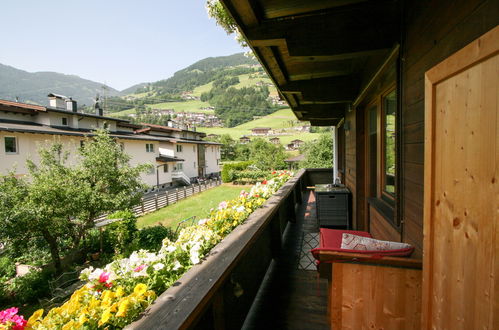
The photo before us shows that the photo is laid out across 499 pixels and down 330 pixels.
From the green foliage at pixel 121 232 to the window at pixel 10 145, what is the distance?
7717mm

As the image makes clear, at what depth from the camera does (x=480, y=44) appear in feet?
2.85

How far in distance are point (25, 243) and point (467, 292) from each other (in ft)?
39.7

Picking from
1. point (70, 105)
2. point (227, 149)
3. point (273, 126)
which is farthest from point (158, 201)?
point (273, 126)

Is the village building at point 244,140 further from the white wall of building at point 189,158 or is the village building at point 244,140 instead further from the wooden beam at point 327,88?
the wooden beam at point 327,88

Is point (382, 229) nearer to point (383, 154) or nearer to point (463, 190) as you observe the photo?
point (383, 154)

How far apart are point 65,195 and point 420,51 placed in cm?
1148

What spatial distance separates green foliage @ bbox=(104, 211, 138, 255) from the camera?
10.4 metres

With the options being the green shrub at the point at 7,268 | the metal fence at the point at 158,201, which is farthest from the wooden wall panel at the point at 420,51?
the metal fence at the point at 158,201

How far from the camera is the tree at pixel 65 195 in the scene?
346 inches

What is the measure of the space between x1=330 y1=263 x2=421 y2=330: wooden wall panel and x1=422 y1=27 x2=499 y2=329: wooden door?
15 cm

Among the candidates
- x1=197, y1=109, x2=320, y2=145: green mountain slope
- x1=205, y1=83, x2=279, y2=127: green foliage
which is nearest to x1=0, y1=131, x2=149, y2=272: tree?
x1=197, y1=109, x2=320, y2=145: green mountain slope

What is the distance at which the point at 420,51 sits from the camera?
61.3 inches

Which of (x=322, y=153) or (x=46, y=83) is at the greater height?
(x=46, y=83)

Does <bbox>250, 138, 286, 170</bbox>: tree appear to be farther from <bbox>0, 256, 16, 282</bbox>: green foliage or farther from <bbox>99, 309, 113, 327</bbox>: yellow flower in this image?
<bbox>99, 309, 113, 327</bbox>: yellow flower
